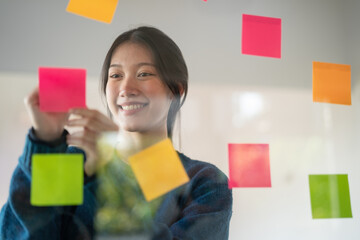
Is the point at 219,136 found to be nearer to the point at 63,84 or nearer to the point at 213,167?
the point at 213,167

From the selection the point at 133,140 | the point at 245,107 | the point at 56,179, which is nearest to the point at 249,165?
the point at 245,107

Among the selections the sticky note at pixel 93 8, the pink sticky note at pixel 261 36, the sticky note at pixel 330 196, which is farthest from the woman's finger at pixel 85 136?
the sticky note at pixel 330 196

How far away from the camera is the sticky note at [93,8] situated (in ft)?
2.07

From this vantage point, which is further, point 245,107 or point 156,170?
point 245,107

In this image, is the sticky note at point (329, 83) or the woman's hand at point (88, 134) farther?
the sticky note at point (329, 83)

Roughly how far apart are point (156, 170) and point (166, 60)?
0.69 ft

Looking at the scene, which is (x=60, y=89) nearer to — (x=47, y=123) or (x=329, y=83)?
(x=47, y=123)

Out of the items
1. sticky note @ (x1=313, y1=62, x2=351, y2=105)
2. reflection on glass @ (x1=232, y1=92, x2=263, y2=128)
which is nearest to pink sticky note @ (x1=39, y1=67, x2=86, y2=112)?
reflection on glass @ (x1=232, y1=92, x2=263, y2=128)

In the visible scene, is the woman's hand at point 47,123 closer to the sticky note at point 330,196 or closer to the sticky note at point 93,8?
the sticky note at point 93,8

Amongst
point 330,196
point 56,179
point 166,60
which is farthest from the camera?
point 330,196

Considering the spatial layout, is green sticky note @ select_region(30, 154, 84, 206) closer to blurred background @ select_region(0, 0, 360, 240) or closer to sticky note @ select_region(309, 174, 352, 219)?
blurred background @ select_region(0, 0, 360, 240)

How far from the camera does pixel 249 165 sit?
2.26 feet

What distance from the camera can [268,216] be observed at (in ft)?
2.29

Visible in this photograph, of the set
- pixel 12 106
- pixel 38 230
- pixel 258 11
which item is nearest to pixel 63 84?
pixel 12 106
